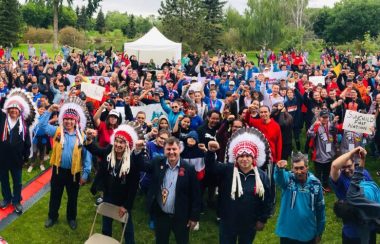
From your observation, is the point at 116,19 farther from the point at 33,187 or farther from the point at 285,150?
the point at 285,150

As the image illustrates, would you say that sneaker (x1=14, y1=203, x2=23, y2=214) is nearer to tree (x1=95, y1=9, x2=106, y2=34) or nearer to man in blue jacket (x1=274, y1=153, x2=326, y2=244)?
man in blue jacket (x1=274, y1=153, x2=326, y2=244)

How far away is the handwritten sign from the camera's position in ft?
24.7

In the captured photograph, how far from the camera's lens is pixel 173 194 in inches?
194

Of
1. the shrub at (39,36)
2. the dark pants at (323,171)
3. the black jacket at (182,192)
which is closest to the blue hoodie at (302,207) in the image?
the black jacket at (182,192)

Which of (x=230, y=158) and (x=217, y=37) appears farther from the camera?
(x=217, y=37)

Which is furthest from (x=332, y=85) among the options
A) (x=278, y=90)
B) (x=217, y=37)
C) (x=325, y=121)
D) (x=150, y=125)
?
(x=217, y=37)

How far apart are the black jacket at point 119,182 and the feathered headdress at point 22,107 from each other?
2.03 metres

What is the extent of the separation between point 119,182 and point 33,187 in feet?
13.2

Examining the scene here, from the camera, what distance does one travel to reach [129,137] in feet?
17.2

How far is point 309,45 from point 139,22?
2016 inches

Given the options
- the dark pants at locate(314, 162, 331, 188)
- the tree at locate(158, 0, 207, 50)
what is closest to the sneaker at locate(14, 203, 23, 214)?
the dark pants at locate(314, 162, 331, 188)

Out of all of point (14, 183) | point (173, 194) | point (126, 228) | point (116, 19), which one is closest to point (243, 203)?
point (173, 194)

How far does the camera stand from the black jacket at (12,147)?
22.1ft

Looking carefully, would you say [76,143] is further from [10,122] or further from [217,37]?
[217,37]
